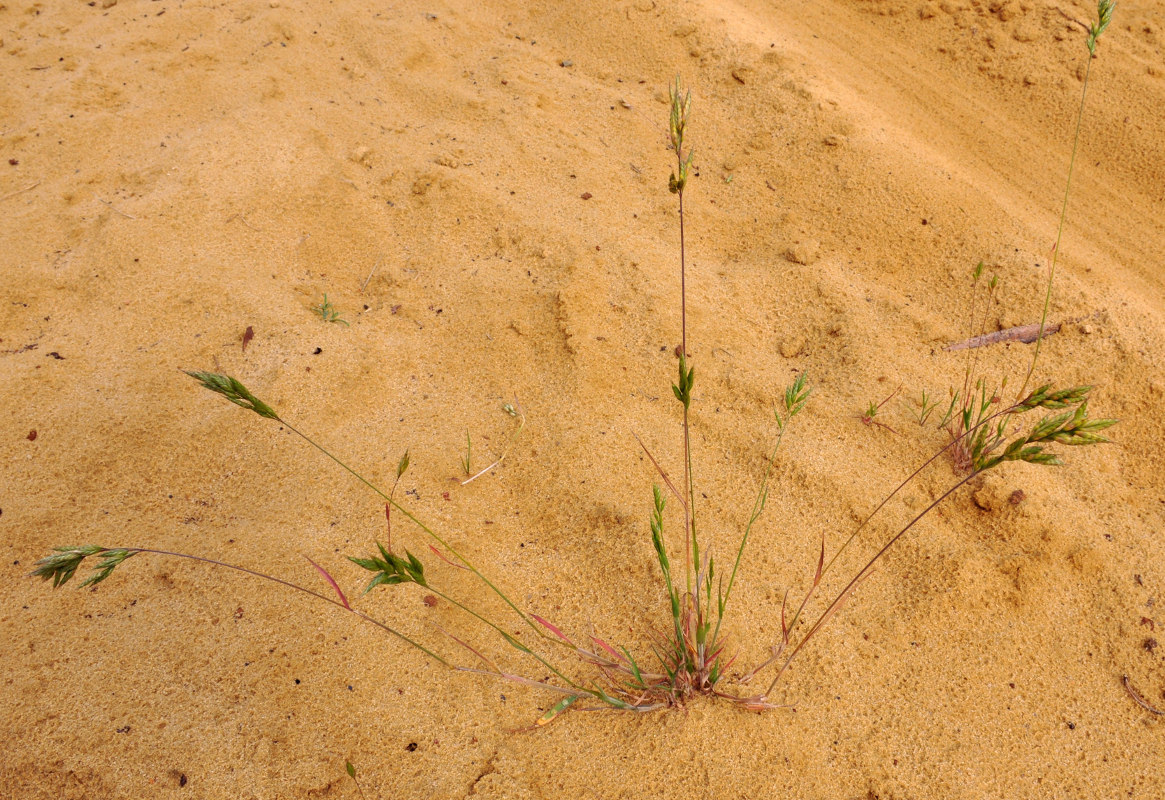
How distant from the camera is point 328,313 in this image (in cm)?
248

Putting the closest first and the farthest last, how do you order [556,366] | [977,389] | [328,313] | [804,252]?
[977,389] → [556,366] → [328,313] → [804,252]

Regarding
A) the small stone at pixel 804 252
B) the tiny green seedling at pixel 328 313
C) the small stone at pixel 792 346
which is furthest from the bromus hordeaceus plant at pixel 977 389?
the tiny green seedling at pixel 328 313

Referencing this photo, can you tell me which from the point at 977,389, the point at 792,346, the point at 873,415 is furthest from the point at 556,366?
the point at 977,389

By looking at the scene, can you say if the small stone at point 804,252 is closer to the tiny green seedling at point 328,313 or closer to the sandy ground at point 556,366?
the sandy ground at point 556,366

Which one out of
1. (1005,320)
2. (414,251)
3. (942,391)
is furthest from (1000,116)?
(414,251)

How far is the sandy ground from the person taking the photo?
5.07 ft

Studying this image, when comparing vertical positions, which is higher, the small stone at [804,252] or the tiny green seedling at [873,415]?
the small stone at [804,252]

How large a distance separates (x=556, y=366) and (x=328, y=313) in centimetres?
85

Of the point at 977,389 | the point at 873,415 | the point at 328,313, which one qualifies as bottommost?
the point at 328,313

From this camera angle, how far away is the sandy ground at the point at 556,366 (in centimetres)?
155

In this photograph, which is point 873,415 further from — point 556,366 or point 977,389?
point 556,366

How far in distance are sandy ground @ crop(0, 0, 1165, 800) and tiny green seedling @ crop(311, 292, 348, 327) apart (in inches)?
1.7

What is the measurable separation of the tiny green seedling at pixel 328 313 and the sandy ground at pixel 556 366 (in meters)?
0.04

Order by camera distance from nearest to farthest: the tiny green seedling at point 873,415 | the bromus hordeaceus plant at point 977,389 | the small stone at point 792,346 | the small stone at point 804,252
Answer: the bromus hordeaceus plant at point 977,389
the tiny green seedling at point 873,415
the small stone at point 792,346
the small stone at point 804,252
